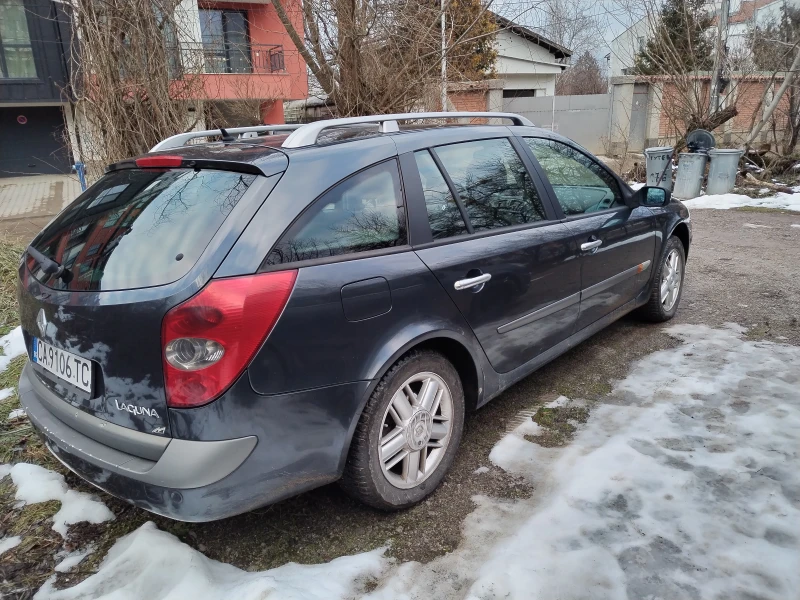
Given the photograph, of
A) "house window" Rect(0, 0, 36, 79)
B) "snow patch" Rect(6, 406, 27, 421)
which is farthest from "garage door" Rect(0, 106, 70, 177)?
"snow patch" Rect(6, 406, 27, 421)

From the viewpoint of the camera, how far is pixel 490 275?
284cm

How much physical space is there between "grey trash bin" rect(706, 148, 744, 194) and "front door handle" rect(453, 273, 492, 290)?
10546 mm

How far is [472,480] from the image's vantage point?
2.83 m

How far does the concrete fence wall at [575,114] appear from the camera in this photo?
1761cm

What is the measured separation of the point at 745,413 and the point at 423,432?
1942mm

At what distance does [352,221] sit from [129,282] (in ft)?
2.82

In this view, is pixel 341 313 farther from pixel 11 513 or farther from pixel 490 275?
pixel 11 513

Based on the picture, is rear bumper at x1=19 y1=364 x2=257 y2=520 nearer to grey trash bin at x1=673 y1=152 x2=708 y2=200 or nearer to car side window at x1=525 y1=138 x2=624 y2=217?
car side window at x1=525 y1=138 x2=624 y2=217

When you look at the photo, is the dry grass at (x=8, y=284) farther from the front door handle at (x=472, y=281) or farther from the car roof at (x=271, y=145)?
the front door handle at (x=472, y=281)

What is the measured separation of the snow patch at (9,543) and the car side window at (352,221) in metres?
1.68

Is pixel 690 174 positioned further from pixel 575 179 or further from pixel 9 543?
pixel 9 543

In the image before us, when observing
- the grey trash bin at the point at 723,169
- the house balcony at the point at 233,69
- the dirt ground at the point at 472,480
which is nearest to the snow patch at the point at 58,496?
the dirt ground at the point at 472,480

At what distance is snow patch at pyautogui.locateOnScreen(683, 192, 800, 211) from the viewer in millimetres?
10211

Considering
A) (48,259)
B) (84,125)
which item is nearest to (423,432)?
(48,259)
